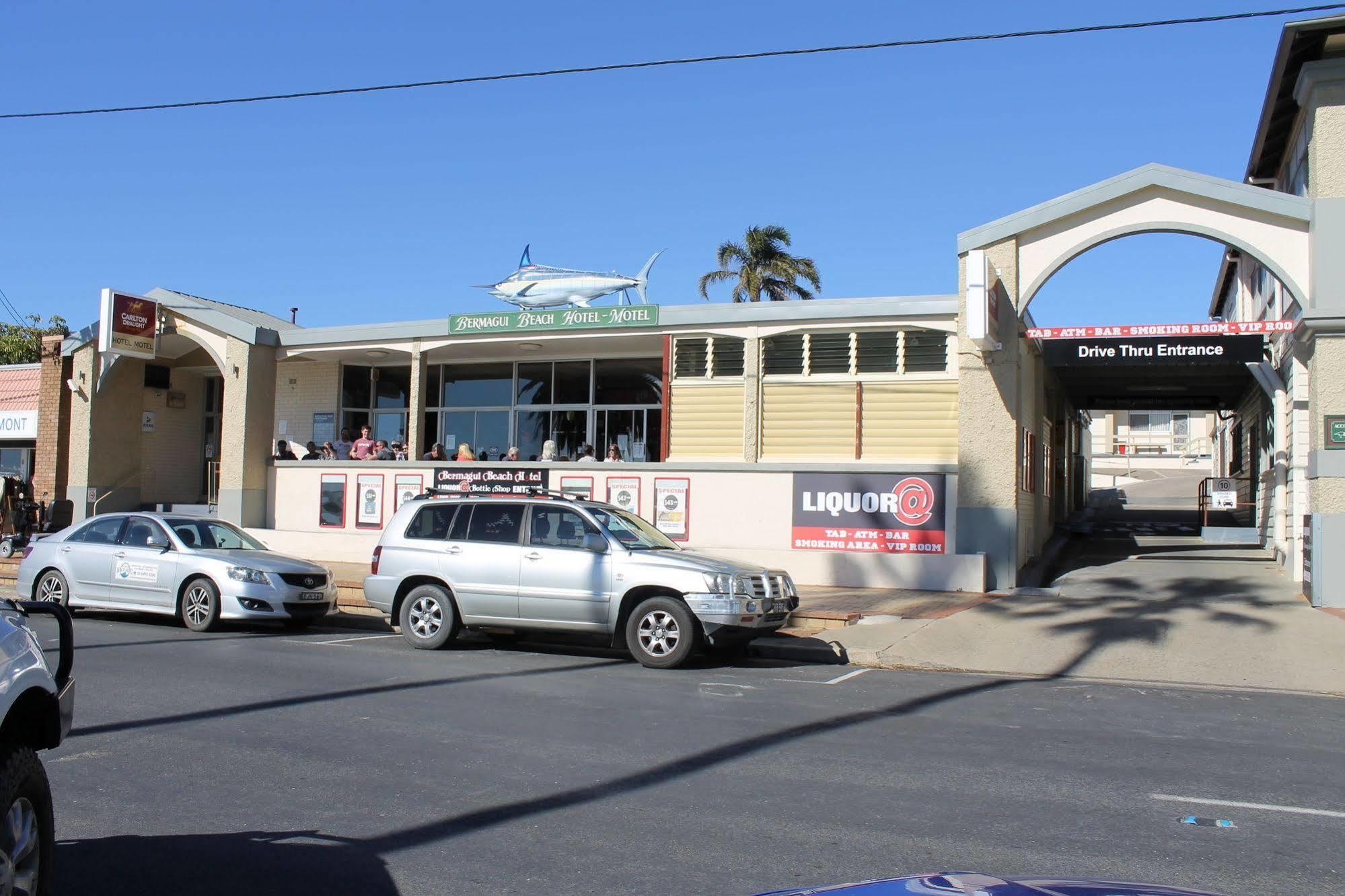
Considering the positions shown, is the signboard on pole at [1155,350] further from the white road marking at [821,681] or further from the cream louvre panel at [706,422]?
the white road marking at [821,681]

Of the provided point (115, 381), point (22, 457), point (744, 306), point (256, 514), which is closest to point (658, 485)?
point (744, 306)

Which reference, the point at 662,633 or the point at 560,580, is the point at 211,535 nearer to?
the point at 560,580

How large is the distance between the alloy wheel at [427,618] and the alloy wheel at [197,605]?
9.46 ft

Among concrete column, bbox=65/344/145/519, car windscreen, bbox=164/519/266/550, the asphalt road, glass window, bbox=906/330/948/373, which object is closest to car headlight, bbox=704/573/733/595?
the asphalt road

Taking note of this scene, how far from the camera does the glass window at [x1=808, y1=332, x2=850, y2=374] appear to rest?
18094 millimetres

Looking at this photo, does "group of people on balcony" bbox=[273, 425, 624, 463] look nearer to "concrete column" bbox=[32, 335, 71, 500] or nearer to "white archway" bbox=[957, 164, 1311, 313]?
"concrete column" bbox=[32, 335, 71, 500]

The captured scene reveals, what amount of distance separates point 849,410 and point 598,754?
11484mm

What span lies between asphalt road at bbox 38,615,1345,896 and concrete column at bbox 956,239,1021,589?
5543 mm

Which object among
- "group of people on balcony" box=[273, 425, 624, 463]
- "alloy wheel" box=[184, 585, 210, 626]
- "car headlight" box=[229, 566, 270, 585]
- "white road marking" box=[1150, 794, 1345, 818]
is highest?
"group of people on balcony" box=[273, 425, 624, 463]

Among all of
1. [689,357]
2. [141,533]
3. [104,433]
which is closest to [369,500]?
[689,357]

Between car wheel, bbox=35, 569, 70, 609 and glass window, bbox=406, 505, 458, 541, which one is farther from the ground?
glass window, bbox=406, 505, 458, 541

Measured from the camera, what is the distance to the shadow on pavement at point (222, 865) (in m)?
4.79

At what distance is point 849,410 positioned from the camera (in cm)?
1795

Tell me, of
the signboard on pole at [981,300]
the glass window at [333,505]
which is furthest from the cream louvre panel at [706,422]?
the glass window at [333,505]
